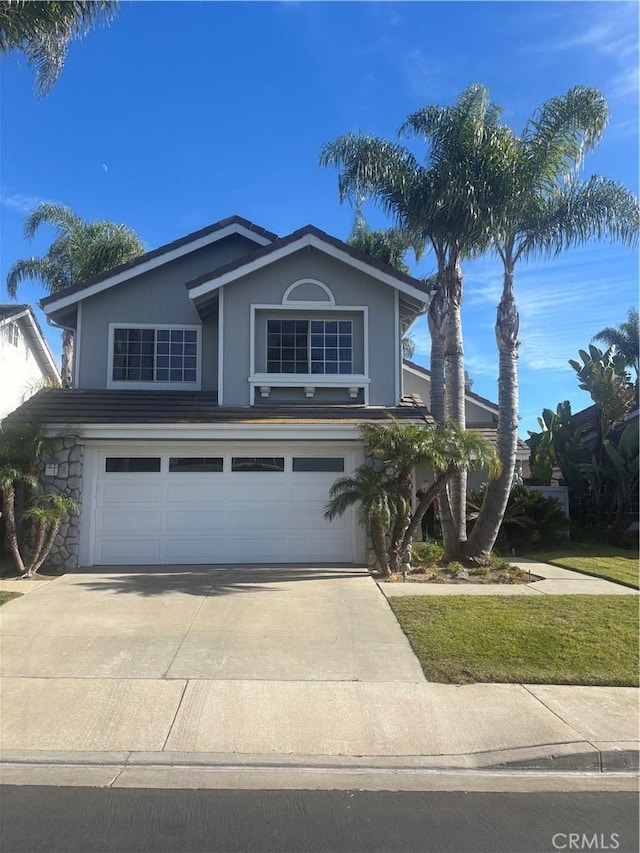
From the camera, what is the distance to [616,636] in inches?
296

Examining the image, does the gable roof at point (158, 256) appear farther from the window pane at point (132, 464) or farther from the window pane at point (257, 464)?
the window pane at point (257, 464)

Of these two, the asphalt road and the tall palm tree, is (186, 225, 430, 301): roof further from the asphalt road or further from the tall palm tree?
the asphalt road

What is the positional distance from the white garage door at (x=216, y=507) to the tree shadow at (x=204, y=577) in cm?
35

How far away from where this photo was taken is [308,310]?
1312 centimetres

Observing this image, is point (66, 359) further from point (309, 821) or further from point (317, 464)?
point (309, 821)

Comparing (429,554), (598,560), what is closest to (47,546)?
(429,554)

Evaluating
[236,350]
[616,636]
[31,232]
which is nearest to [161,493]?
[236,350]

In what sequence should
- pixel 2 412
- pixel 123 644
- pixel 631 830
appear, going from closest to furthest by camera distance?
pixel 631 830 → pixel 123 644 → pixel 2 412

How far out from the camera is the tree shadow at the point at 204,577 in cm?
977

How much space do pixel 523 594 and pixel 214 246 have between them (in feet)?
34.1

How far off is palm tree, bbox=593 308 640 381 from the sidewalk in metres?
33.9

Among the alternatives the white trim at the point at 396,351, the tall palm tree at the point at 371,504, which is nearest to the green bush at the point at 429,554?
the tall palm tree at the point at 371,504

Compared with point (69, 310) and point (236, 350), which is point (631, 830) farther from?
point (69, 310)

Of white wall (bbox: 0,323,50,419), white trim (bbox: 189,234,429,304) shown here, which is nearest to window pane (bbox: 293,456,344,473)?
white trim (bbox: 189,234,429,304)
